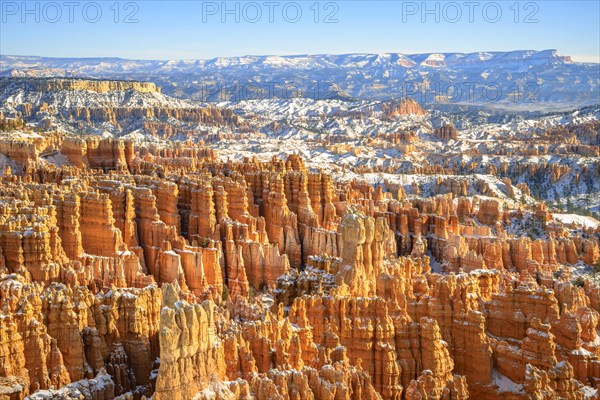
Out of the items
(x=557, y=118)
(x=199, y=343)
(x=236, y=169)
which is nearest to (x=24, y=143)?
(x=236, y=169)

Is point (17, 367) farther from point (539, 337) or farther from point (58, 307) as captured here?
point (539, 337)

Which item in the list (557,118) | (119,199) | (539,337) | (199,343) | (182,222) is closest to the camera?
(199,343)

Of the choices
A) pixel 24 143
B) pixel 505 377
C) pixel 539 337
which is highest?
pixel 24 143

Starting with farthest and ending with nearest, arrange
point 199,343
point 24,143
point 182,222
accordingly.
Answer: point 24,143
point 182,222
point 199,343

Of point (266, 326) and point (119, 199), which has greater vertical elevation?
point (119, 199)

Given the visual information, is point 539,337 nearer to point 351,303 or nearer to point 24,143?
point 351,303

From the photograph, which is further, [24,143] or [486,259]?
[24,143]
